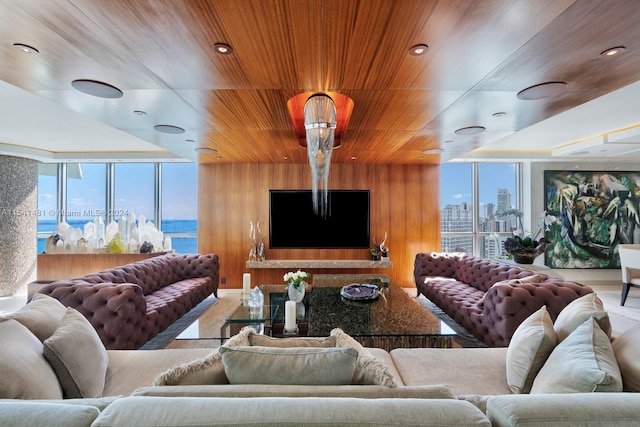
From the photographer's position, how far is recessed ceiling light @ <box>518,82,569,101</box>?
7.20 ft

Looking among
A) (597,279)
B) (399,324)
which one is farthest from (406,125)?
(597,279)

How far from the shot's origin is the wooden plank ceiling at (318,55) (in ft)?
4.72

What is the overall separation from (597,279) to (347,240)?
549 centimetres

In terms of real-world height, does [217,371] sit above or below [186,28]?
below

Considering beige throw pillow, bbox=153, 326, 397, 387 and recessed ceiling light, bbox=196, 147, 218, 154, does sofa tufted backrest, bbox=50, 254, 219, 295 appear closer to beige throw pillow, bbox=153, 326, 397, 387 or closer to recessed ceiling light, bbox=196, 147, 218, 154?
recessed ceiling light, bbox=196, 147, 218, 154

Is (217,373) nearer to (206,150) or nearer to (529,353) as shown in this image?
(529,353)

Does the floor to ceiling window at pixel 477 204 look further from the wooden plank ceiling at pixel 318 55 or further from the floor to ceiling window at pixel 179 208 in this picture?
the floor to ceiling window at pixel 179 208

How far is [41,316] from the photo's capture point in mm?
1591

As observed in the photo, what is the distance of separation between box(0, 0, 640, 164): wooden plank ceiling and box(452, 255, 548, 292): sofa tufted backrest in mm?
1754

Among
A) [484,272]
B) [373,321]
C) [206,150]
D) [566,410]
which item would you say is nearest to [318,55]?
[566,410]

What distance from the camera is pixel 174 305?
3438mm

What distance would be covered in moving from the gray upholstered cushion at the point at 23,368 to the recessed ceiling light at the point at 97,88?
67.0 inches

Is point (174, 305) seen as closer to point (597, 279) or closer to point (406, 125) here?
point (406, 125)

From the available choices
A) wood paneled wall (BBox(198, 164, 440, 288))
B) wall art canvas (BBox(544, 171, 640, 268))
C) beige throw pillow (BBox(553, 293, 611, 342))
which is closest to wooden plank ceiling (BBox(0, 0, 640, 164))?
beige throw pillow (BBox(553, 293, 611, 342))
